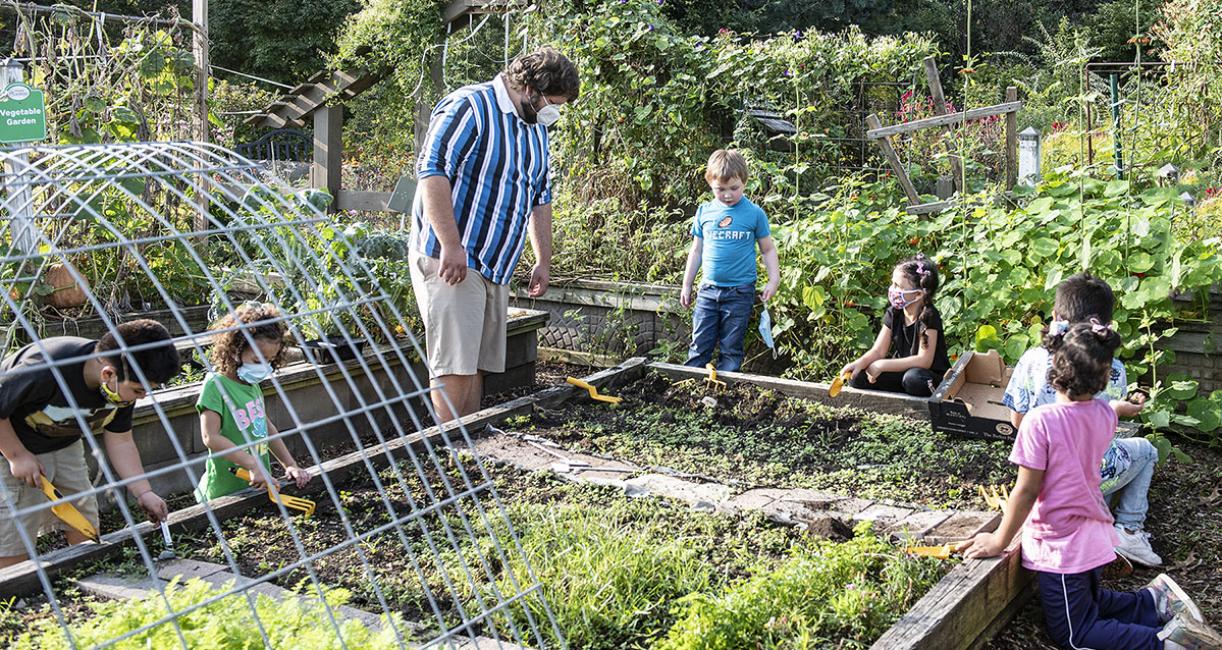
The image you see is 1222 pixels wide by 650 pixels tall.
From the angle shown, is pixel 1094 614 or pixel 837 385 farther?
pixel 837 385

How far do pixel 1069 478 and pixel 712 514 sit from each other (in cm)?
124

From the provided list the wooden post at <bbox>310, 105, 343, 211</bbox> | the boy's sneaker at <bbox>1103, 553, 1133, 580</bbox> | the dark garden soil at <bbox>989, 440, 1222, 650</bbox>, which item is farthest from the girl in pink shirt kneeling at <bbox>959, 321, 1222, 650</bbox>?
the wooden post at <bbox>310, 105, 343, 211</bbox>

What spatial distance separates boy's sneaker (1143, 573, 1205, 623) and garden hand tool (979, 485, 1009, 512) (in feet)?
1.94

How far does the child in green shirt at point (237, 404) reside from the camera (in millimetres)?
3699

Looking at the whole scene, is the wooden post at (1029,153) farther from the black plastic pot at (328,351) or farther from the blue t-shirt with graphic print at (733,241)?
the black plastic pot at (328,351)

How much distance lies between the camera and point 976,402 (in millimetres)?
5004

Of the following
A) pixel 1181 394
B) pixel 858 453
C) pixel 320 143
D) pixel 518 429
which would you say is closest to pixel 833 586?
pixel 858 453

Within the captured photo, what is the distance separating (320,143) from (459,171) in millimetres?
6537

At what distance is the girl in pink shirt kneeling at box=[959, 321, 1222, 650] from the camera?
3107 millimetres

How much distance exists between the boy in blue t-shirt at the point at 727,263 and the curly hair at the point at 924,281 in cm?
68

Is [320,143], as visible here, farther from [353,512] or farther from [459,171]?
[353,512]

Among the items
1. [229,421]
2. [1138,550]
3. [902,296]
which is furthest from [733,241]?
[229,421]

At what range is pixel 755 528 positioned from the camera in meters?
3.78

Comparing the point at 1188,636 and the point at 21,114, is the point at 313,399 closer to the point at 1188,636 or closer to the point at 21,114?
the point at 21,114
